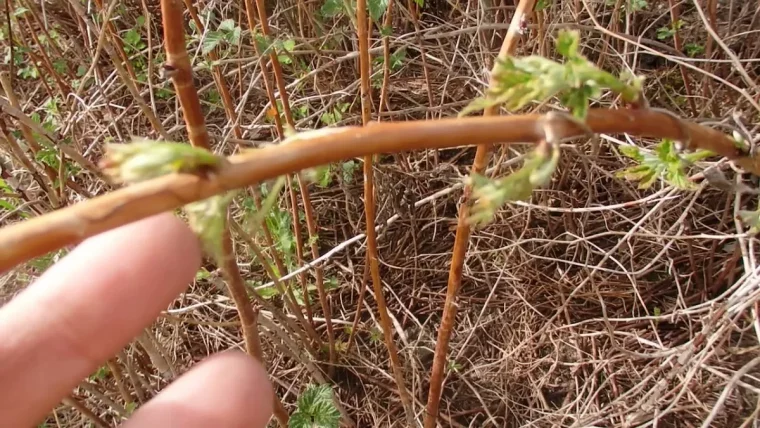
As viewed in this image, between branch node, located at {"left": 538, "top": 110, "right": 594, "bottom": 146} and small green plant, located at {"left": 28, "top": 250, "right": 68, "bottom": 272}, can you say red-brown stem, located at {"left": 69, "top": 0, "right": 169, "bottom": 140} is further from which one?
branch node, located at {"left": 538, "top": 110, "right": 594, "bottom": 146}

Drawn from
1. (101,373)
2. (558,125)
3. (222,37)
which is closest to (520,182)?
(558,125)

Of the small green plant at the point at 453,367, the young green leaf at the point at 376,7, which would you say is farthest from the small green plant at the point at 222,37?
the small green plant at the point at 453,367

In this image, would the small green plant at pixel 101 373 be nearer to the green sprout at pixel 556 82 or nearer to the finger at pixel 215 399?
the finger at pixel 215 399

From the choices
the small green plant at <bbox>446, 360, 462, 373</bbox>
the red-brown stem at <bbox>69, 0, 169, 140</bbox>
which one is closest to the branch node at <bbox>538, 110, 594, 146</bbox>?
the red-brown stem at <bbox>69, 0, 169, 140</bbox>

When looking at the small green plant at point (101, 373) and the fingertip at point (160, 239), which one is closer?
the fingertip at point (160, 239)

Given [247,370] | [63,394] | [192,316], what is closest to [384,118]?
[192,316]

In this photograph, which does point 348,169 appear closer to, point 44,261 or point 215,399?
point 44,261

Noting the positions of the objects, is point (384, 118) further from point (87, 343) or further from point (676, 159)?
point (676, 159)
